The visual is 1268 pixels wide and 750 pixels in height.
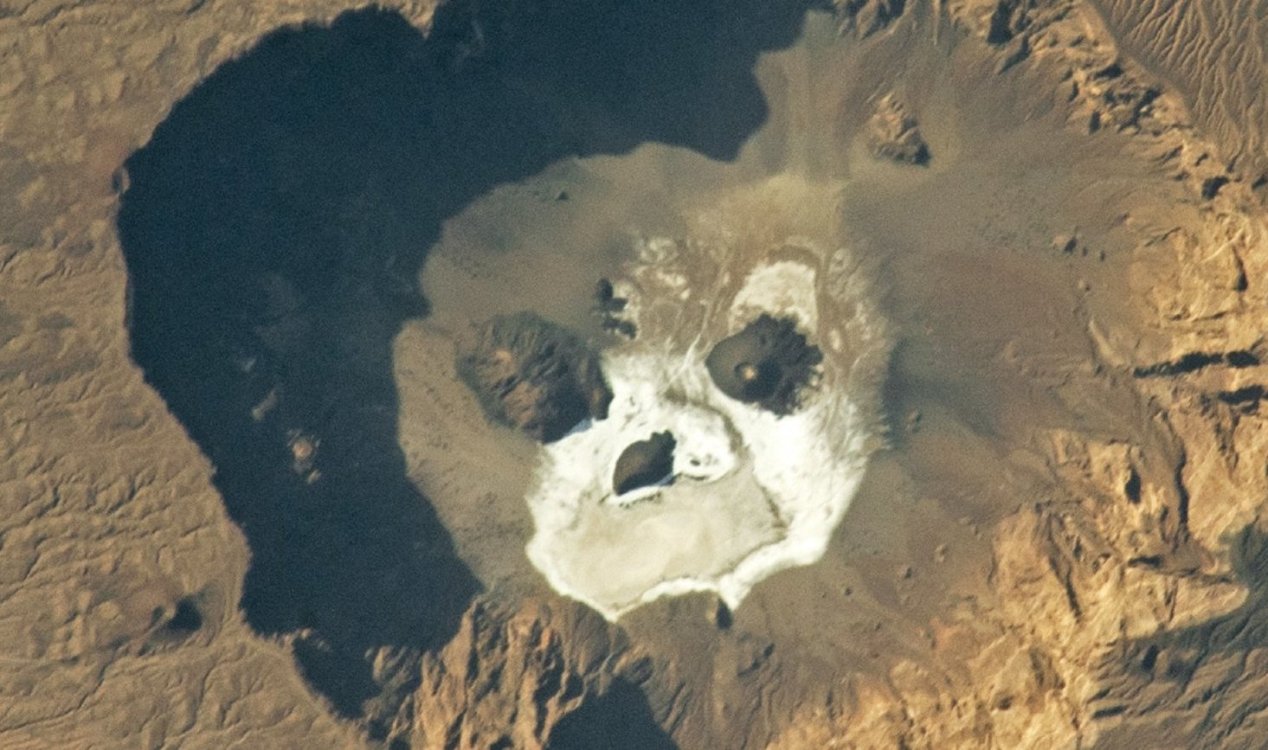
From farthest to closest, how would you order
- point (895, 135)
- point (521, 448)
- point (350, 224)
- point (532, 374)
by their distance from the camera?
point (521, 448) < point (532, 374) < point (895, 135) < point (350, 224)

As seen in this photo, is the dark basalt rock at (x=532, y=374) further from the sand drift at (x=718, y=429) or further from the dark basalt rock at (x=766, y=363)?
the dark basalt rock at (x=766, y=363)

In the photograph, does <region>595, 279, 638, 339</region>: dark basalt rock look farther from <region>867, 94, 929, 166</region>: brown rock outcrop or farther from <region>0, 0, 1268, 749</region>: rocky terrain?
<region>867, 94, 929, 166</region>: brown rock outcrop

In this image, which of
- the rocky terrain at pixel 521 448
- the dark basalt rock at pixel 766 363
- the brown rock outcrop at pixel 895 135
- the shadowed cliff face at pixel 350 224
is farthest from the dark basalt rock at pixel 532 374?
the brown rock outcrop at pixel 895 135

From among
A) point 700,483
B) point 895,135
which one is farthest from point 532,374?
point 895,135

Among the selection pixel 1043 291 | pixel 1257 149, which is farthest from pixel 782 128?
pixel 1257 149

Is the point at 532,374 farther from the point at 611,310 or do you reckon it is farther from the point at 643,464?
the point at 643,464

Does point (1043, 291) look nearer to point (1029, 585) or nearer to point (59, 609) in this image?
point (1029, 585)
